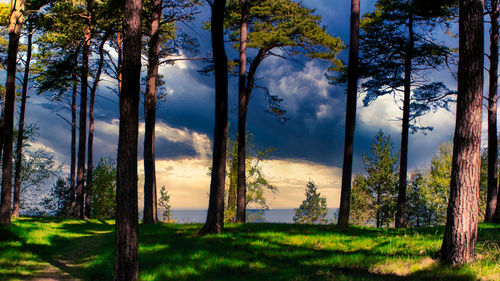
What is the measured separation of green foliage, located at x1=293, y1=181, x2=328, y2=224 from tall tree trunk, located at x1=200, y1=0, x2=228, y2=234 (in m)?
41.9

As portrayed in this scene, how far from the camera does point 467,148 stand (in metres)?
6.35

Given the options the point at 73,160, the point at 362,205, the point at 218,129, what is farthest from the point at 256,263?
the point at 362,205

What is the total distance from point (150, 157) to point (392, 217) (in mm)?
34629

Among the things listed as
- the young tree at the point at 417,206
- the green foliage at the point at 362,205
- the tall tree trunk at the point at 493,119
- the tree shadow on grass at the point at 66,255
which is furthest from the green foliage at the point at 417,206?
the tree shadow on grass at the point at 66,255

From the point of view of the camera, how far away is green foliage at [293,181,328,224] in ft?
169

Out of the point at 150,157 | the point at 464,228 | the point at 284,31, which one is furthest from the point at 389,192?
the point at 464,228

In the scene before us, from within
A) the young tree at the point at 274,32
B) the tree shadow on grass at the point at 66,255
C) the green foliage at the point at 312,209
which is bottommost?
the green foliage at the point at 312,209

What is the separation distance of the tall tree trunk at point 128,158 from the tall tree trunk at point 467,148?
19.2ft

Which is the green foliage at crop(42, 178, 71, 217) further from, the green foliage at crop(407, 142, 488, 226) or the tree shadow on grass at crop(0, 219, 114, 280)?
the green foliage at crop(407, 142, 488, 226)

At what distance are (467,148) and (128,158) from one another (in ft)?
20.8

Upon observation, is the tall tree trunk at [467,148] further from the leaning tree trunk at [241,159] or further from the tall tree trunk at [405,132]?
the tall tree trunk at [405,132]

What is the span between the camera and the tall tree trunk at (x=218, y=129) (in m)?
10.3

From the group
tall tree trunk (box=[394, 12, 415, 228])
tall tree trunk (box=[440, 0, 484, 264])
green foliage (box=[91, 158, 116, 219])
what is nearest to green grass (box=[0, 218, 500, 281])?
tall tree trunk (box=[440, 0, 484, 264])

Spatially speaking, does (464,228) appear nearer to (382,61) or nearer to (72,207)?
(382,61)
